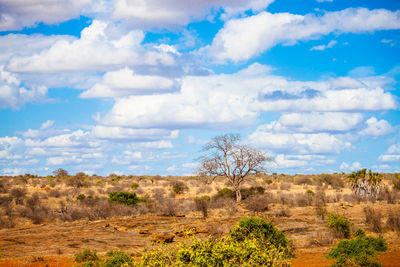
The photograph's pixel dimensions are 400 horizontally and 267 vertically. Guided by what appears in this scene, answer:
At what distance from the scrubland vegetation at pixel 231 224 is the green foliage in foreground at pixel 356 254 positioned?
32 mm

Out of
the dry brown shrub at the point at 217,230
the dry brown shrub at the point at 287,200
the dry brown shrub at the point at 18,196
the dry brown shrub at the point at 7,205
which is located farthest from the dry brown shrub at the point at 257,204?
the dry brown shrub at the point at 18,196

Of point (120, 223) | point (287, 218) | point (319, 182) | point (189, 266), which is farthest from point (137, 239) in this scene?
point (319, 182)

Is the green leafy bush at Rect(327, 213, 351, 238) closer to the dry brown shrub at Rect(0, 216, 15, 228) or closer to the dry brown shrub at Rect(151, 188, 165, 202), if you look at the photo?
the dry brown shrub at Rect(151, 188, 165, 202)

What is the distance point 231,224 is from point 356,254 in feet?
30.7

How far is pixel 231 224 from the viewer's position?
22.2 meters

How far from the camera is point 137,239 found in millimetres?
20859

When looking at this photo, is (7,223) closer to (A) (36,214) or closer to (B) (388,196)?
(A) (36,214)

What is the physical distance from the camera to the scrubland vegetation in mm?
6797

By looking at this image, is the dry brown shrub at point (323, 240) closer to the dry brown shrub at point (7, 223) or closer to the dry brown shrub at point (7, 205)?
the dry brown shrub at point (7, 223)

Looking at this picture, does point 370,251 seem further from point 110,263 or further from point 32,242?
point 32,242

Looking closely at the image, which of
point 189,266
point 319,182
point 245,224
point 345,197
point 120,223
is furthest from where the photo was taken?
point 319,182

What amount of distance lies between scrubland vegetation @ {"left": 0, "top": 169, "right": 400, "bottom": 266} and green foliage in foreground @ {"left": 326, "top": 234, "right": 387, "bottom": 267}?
32mm

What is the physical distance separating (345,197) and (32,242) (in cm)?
2647

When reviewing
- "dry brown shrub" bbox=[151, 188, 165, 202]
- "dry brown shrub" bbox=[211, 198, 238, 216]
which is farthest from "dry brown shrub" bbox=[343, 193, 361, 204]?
"dry brown shrub" bbox=[151, 188, 165, 202]
